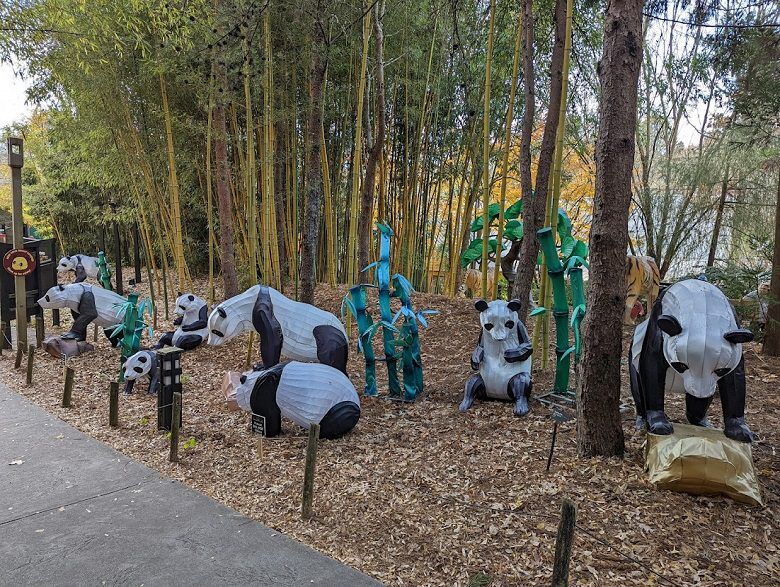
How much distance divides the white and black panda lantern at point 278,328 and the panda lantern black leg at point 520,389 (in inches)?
49.9

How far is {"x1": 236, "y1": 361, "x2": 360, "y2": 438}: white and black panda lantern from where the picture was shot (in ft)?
11.8

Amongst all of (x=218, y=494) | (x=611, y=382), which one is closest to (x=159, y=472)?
(x=218, y=494)

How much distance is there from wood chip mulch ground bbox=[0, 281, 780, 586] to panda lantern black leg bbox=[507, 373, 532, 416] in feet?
0.38

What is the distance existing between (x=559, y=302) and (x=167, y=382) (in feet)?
9.40

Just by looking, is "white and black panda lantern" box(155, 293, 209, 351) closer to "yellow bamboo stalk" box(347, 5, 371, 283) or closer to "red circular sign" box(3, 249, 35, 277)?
"yellow bamboo stalk" box(347, 5, 371, 283)

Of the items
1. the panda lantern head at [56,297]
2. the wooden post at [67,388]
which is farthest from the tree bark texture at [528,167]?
the panda lantern head at [56,297]

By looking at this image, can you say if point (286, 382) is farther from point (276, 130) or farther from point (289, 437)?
point (276, 130)

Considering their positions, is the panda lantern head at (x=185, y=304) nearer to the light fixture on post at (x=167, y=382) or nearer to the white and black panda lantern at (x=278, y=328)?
the white and black panda lantern at (x=278, y=328)

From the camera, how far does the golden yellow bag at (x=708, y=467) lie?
8.46 ft

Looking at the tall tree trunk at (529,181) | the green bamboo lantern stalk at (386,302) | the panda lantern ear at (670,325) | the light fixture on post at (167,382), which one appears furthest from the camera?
the tall tree trunk at (529,181)

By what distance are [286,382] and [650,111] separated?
24.1 ft

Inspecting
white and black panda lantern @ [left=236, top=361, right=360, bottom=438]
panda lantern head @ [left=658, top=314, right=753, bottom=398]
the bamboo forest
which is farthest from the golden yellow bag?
white and black panda lantern @ [left=236, top=361, right=360, bottom=438]

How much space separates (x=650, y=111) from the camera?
8.39m

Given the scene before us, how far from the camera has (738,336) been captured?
250cm
